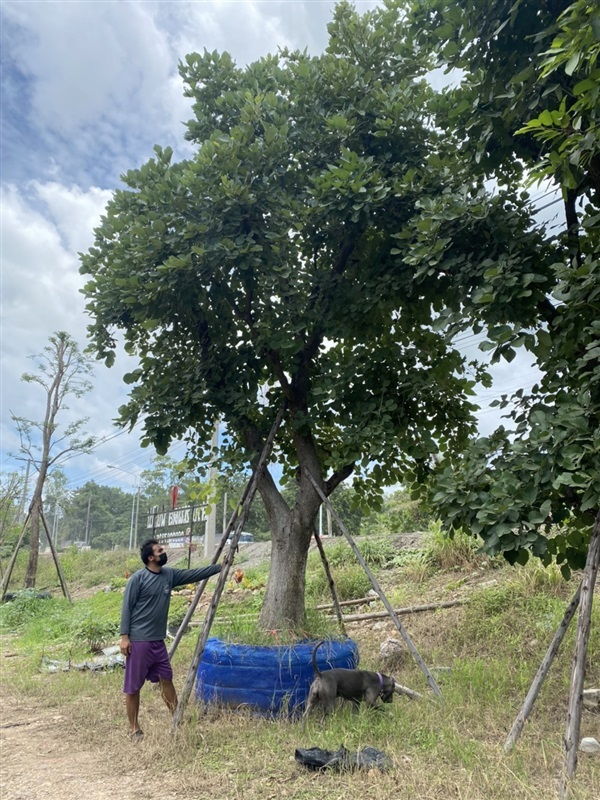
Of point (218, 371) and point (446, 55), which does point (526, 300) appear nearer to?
point (446, 55)

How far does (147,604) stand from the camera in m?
5.29

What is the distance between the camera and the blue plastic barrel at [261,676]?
5082 mm

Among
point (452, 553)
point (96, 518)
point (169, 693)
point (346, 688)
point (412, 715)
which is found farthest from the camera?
point (96, 518)

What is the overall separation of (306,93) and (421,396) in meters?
3.18

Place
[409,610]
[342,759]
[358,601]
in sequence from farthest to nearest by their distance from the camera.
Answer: [358,601] < [409,610] < [342,759]

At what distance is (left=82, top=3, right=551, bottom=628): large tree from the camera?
18.0 ft

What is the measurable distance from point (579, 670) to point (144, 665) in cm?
339

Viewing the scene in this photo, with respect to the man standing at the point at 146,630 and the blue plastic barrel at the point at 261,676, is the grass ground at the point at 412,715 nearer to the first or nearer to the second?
the blue plastic barrel at the point at 261,676

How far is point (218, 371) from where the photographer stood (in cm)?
648

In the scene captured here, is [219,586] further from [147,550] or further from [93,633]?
[93,633]

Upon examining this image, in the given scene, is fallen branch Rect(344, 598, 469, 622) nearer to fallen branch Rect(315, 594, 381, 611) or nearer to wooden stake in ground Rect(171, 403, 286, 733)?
fallen branch Rect(315, 594, 381, 611)

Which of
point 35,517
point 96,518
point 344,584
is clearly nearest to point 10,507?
point 35,517

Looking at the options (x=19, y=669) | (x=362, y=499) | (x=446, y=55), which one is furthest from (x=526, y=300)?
(x=19, y=669)

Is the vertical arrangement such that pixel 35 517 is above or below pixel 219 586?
above
